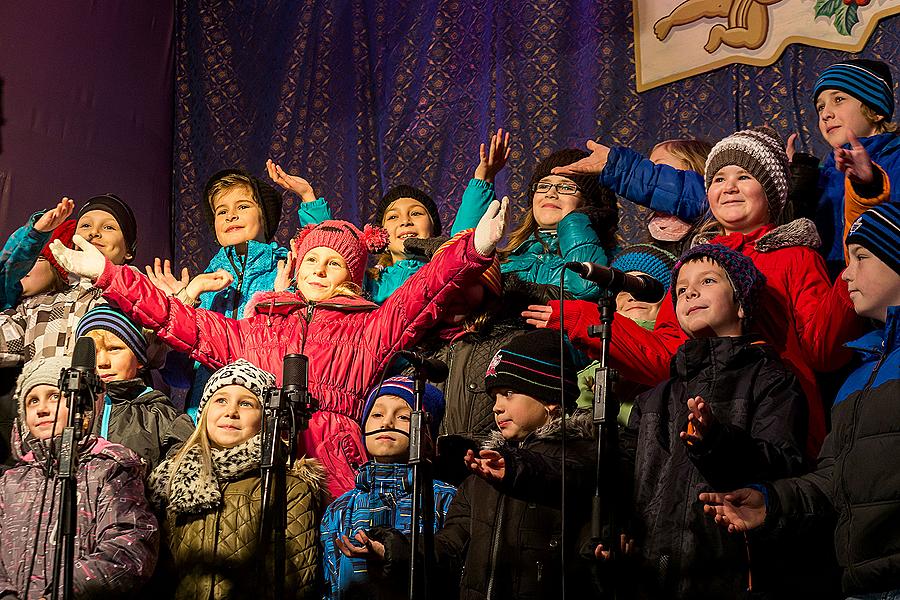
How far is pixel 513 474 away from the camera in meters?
3.17

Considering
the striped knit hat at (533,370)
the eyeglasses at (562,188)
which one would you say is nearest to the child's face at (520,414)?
the striped knit hat at (533,370)

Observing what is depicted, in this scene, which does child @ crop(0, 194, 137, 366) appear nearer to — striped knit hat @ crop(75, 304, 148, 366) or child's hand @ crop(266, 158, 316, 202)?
striped knit hat @ crop(75, 304, 148, 366)

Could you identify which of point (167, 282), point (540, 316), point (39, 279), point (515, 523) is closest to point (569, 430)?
point (515, 523)

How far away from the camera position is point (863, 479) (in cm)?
262

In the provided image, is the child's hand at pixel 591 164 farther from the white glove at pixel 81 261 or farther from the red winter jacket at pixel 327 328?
the white glove at pixel 81 261

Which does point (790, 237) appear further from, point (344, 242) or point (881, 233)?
point (344, 242)

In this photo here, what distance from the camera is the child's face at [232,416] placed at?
154 inches

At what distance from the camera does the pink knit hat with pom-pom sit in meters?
4.80

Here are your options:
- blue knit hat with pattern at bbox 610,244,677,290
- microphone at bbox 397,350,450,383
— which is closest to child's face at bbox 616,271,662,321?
blue knit hat with pattern at bbox 610,244,677,290

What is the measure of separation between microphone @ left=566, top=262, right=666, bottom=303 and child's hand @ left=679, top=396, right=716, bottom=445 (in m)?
0.50

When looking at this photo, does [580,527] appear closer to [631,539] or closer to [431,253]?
[631,539]

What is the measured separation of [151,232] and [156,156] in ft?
1.53

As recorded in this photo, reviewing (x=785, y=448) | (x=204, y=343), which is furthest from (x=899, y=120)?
(x=204, y=343)

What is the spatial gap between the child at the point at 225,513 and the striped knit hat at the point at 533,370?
77 cm
